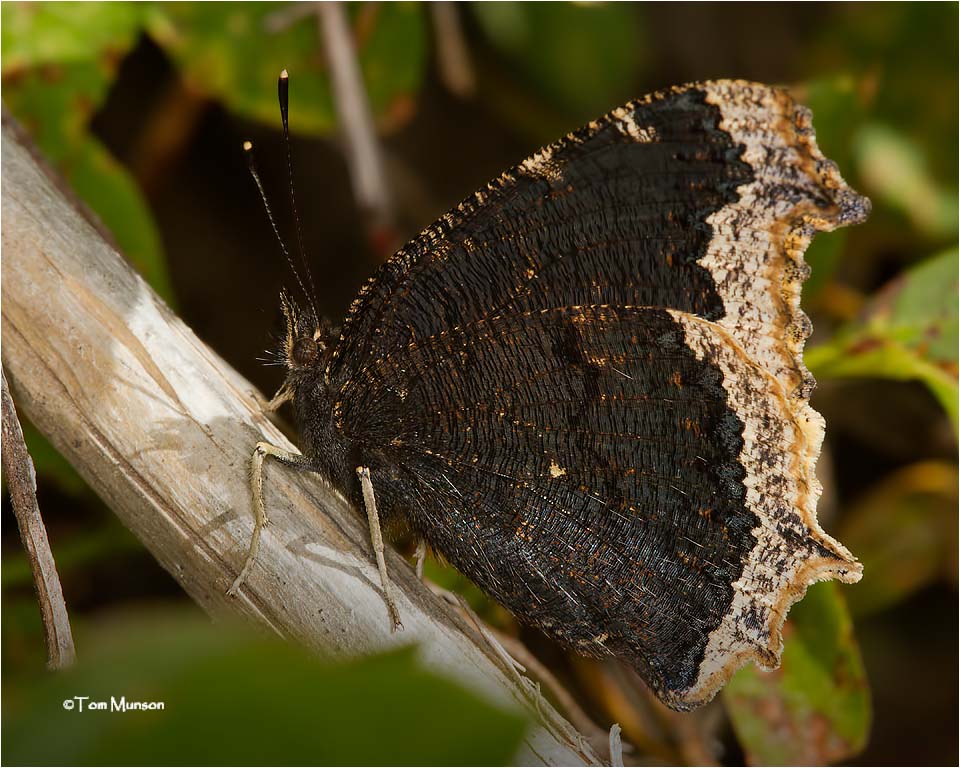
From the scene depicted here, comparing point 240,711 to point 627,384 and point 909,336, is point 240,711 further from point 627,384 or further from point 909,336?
point 909,336

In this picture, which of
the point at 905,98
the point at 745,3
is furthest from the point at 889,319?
the point at 745,3

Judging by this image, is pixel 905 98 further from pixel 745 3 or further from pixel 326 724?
pixel 326 724

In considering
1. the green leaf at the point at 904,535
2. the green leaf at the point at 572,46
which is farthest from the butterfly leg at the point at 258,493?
the green leaf at the point at 572,46

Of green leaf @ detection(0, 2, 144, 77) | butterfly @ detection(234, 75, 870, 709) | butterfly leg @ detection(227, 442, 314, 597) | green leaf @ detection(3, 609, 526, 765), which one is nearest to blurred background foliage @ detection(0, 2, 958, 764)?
green leaf @ detection(0, 2, 144, 77)

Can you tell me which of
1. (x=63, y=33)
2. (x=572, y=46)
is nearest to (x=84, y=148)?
(x=63, y=33)

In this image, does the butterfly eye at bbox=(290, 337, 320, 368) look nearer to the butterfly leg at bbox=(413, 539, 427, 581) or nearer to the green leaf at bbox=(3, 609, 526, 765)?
the butterfly leg at bbox=(413, 539, 427, 581)

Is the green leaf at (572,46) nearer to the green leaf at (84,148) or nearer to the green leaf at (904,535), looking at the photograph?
the green leaf at (84,148)
